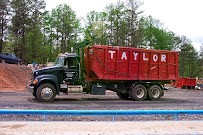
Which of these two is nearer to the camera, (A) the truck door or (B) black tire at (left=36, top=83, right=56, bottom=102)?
(B) black tire at (left=36, top=83, right=56, bottom=102)

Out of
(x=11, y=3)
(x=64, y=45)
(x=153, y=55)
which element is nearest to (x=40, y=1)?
(x=11, y=3)

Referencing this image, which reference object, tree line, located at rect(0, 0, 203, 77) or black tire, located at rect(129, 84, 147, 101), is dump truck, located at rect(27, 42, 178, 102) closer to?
black tire, located at rect(129, 84, 147, 101)

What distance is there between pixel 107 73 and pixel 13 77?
16.7m

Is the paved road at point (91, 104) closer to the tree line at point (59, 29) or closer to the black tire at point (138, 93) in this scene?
the black tire at point (138, 93)

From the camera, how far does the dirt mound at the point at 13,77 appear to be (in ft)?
97.9

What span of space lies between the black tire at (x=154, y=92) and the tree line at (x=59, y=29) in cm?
2837

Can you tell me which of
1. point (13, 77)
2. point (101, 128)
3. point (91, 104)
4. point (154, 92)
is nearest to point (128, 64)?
point (154, 92)

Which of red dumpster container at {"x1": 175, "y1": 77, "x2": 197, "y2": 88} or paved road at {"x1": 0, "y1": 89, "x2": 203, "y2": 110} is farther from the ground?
red dumpster container at {"x1": 175, "y1": 77, "x2": 197, "y2": 88}

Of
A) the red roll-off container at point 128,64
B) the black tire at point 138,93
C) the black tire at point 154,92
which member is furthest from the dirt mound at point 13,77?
the black tire at point 154,92

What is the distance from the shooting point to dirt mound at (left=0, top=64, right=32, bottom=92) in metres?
29.8

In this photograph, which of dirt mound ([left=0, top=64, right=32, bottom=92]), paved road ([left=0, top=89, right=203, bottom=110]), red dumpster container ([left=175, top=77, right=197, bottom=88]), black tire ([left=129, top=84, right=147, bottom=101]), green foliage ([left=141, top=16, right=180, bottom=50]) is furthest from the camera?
green foliage ([left=141, top=16, right=180, bottom=50])

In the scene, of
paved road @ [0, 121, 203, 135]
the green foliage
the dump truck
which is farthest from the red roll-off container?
the green foliage

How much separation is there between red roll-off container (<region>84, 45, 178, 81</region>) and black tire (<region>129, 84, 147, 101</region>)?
535 millimetres

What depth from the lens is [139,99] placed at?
1973 centimetres
